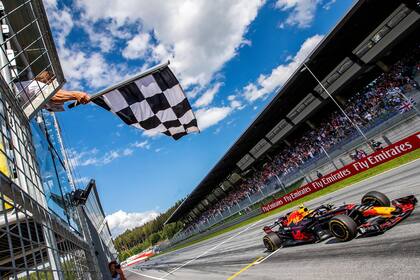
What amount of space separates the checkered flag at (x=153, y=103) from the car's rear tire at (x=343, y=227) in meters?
3.46

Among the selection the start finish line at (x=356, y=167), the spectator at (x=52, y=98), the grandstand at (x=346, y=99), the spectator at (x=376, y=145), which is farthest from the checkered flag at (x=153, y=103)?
the spectator at (x=376, y=145)

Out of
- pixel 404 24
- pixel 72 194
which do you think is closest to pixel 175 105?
pixel 72 194

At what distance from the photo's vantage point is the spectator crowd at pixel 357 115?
45.1ft

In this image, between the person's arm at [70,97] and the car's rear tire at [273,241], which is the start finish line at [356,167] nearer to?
the car's rear tire at [273,241]

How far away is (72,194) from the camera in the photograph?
8.02 m

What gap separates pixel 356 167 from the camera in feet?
50.6

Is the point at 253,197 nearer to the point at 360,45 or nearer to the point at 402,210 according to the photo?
the point at 360,45

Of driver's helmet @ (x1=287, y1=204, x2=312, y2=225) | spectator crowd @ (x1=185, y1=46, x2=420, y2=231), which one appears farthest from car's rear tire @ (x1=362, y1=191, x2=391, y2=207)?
spectator crowd @ (x1=185, y1=46, x2=420, y2=231)

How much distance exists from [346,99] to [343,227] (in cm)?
1673

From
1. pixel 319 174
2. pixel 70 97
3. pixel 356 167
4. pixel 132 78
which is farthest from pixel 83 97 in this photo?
pixel 319 174

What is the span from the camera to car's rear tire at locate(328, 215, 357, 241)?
5.51 metres

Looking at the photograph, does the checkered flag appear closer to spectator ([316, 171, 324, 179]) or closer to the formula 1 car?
the formula 1 car

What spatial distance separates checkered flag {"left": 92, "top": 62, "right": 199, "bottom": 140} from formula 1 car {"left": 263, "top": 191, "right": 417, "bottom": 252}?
3453 millimetres

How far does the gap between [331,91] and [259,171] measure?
13473 mm
